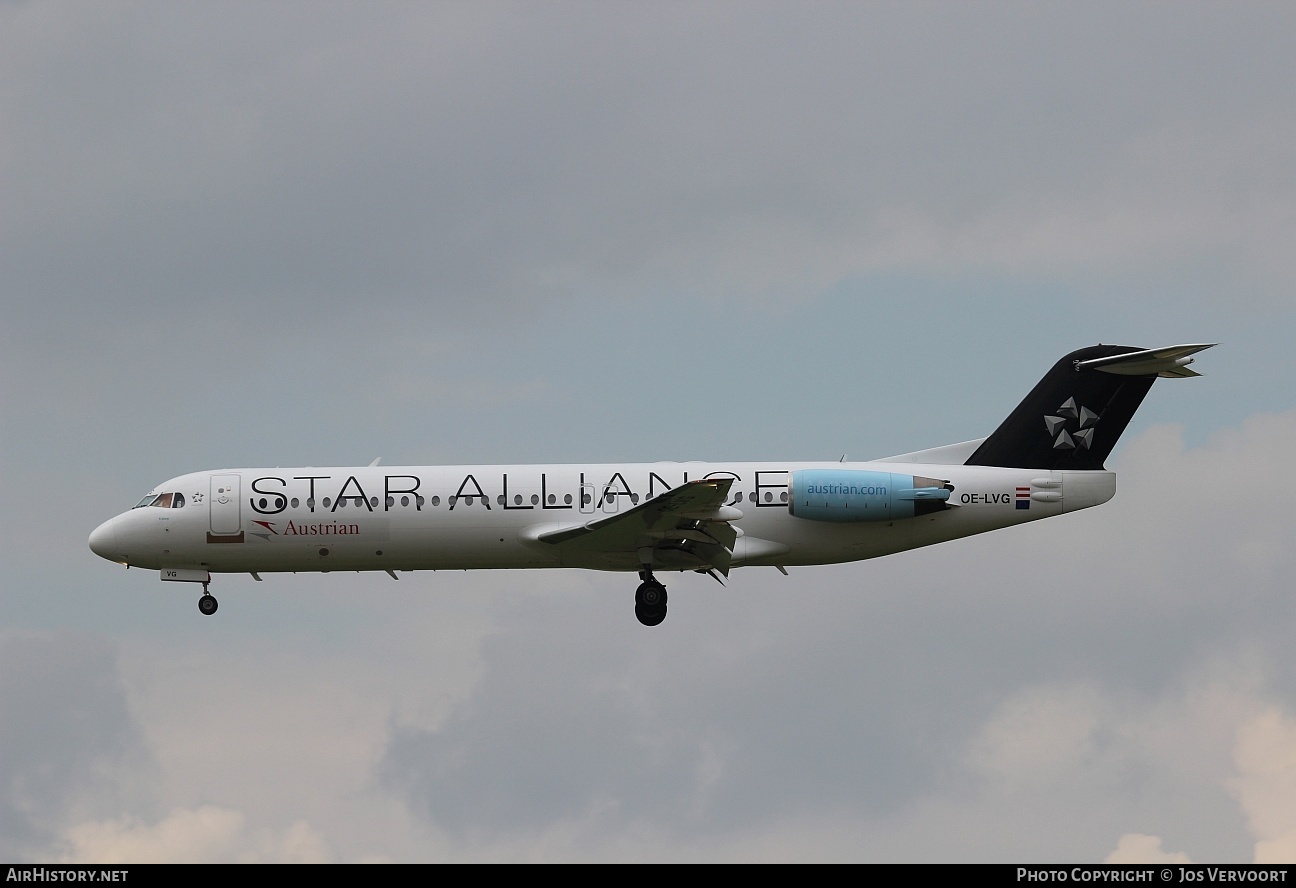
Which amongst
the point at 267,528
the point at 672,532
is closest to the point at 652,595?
the point at 672,532

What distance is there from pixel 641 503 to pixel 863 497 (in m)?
5.55

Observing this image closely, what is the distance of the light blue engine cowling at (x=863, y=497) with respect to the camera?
42.3 meters

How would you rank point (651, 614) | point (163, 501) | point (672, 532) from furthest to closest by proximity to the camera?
point (163, 501), point (651, 614), point (672, 532)

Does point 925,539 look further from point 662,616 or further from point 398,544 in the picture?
point 398,544

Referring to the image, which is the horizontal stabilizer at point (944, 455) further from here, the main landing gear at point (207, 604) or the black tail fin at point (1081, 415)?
the main landing gear at point (207, 604)

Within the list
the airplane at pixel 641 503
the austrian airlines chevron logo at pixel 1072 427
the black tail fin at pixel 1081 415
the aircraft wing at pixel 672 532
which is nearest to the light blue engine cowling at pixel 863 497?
the airplane at pixel 641 503

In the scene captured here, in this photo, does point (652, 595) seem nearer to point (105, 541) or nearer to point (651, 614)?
point (651, 614)

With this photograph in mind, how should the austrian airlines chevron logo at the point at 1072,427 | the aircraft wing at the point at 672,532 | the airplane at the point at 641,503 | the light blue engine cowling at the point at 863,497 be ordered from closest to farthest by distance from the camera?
the aircraft wing at the point at 672,532, the light blue engine cowling at the point at 863,497, the airplane at the point at 641,503, the austrian airlines chevron logo at the point at 1072,427

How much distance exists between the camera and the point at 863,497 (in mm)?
42312

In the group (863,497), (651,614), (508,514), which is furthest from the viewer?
(651,614)

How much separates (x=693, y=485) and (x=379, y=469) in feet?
30.1

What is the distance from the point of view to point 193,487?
145 ft

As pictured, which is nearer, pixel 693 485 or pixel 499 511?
pixel 693 485

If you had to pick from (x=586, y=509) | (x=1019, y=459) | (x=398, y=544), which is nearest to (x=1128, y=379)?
(x=1019, y=459)
